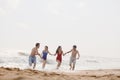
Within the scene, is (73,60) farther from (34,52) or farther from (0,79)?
(0,79)

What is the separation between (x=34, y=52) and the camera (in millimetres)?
16078

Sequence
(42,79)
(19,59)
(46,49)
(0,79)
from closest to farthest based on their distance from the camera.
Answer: (0,79) < (42,79) < (46,49) < (19,59)

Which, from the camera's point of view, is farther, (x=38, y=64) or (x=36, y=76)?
(x=38, y=64)

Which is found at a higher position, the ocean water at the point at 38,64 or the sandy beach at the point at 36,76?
the ocean water at the point at 38,64

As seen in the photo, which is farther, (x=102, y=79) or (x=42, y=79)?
(x=102, y=79)

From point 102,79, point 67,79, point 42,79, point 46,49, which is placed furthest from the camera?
point 46,49

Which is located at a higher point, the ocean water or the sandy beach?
the ocean water

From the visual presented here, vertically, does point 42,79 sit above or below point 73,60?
below

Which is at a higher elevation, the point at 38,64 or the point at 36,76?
the point at 38,64

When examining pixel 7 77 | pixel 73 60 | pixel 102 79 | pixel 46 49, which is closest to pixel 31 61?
pixel 46 49

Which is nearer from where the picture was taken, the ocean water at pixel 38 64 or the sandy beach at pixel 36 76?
the sandy beach at pixel 36 76

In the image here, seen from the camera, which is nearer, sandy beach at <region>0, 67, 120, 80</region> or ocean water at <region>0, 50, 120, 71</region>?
sandy beach at <region>0, 67, 120, 80</region>

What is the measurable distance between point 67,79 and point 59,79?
1.00 feet

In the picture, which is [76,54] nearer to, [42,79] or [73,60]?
[73,60]
